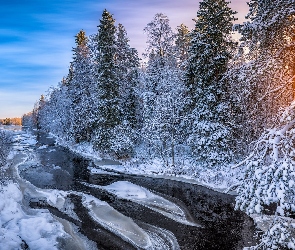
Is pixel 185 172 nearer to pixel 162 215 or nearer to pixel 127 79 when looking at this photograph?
pixel 162 215

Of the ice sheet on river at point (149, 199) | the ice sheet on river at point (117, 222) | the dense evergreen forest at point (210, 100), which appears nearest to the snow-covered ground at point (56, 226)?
the ice sheet on river at point (117, 222)

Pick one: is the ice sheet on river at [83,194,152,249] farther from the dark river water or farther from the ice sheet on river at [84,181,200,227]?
the ice sheet on river at [84,181,200,227]

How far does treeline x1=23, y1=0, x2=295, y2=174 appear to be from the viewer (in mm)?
9125

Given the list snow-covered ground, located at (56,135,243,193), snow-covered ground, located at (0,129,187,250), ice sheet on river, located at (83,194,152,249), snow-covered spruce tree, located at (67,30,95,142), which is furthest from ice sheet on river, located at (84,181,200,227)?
snow-covered spruce tree, located at (67,30,95,142)

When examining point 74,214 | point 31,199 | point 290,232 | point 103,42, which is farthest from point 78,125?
point 290,232

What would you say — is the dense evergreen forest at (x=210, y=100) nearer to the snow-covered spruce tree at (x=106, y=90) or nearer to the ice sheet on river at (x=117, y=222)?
the snow-covered spruce tree at (x=106, y=90)

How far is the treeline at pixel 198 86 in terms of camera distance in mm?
9125

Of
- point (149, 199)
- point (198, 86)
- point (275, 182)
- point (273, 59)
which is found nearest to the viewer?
point (275, 182)

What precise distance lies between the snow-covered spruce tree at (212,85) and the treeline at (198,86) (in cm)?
8

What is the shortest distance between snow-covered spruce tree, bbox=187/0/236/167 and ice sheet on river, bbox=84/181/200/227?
22.1 ft

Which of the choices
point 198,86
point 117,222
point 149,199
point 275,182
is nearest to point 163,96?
point 198,86

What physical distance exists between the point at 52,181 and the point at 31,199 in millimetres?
4563

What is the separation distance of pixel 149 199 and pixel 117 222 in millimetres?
3663

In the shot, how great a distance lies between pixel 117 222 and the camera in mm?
12477
